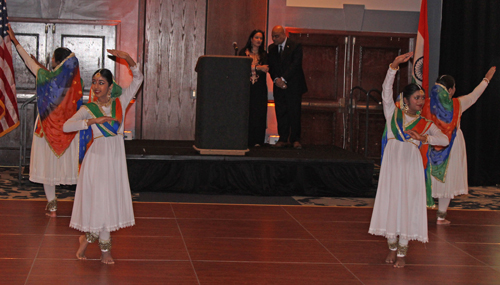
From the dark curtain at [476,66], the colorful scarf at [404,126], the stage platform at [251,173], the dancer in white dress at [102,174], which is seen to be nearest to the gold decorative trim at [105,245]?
the dancer in white dress at [102,174]

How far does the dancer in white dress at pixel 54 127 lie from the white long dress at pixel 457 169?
132 inches

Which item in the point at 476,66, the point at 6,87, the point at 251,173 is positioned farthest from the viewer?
the point at 476,66

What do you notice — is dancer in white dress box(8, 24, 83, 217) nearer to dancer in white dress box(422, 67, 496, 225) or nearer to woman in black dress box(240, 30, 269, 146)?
woman in black dress box(240, 30, 269, 146)

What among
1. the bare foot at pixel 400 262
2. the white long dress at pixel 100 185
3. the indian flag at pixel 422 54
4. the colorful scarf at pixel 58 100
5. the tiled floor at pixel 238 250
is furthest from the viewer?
the indian flag at pixel 422 54

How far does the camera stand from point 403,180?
3615 mm

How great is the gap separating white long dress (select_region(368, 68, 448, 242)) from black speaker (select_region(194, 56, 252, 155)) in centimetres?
252

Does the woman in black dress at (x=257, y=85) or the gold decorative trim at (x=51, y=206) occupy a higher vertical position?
the woman in black dress at (x=257, y=85)

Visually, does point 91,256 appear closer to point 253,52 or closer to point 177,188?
point 177,188

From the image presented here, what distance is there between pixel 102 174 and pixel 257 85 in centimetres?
406

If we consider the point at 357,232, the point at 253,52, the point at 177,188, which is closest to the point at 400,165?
the point at 357,232

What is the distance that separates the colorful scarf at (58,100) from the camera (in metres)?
4.83

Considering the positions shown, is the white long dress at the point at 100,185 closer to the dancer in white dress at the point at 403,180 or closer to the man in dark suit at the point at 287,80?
the dancer in white dress at the point at 403,180

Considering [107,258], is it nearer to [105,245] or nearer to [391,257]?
[105,245]

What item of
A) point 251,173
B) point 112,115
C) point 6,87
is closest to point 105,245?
point 112,115
